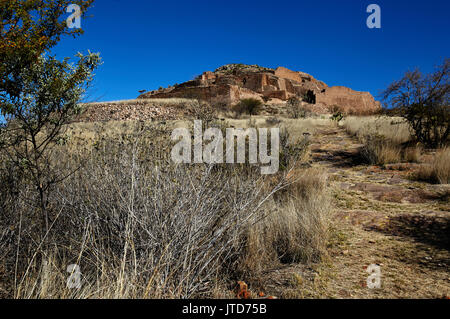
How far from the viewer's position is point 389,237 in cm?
270

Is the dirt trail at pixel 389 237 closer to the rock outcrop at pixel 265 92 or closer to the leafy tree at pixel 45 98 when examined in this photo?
the leafy tree at pixel 45 98

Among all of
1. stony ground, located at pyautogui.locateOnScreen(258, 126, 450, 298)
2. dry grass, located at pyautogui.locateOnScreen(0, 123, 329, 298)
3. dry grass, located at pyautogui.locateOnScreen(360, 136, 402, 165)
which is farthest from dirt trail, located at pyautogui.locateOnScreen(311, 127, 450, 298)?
dry grass, located at pyautogui.locateOnScreen(360, 136, 402, 165)

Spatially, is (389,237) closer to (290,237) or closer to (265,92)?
(290,237)

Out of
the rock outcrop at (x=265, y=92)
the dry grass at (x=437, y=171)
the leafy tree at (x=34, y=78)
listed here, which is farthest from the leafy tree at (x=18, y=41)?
the rock outcrop at (x=265, y=92)

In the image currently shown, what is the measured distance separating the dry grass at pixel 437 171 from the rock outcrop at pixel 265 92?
2427 cm

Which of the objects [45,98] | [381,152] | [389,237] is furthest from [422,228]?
[45,98]

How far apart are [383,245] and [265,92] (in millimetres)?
36486

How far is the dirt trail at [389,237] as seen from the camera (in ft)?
6.19

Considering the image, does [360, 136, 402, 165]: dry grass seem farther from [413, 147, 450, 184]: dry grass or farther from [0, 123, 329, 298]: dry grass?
[0, 123, 329, 298]: dry grass

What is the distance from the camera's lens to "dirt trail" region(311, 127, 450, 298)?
1.89 meters
